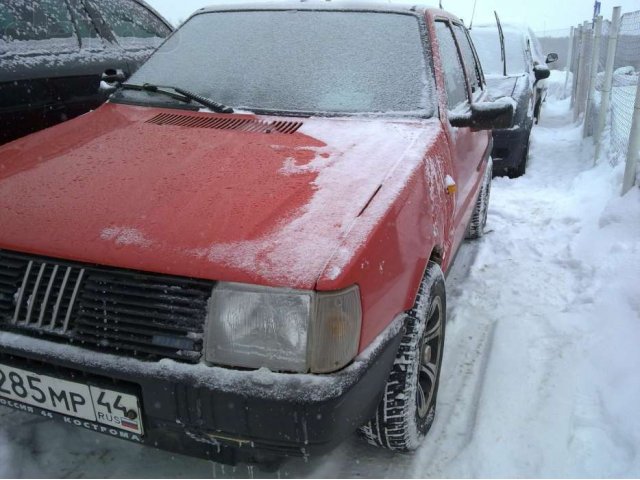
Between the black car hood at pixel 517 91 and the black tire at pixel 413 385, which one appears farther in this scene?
the black car hood at pixel 517 91

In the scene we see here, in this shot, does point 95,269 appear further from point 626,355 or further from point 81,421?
point 626,355

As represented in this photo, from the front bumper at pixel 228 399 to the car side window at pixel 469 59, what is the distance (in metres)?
2.48

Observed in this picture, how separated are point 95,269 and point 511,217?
157 inches

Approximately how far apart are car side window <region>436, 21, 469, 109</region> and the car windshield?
3.87 meters

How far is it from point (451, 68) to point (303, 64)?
856mm

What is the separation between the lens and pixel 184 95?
261 cm

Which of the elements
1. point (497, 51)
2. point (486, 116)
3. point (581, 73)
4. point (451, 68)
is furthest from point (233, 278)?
point (581, 73)

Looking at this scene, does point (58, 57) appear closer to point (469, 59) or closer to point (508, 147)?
point (469, 59)

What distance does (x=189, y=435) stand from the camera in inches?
61.0

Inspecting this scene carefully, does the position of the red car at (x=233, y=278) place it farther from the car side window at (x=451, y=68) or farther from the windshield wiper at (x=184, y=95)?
the car side window at (x=451, y=68)

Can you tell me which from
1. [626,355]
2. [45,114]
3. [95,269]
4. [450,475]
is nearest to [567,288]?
[626,355]

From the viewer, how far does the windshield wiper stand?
2508 millimetres

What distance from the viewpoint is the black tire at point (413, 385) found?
1819 mm

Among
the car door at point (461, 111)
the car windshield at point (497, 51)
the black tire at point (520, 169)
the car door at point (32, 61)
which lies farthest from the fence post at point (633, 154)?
the car door at point (32, 61)
